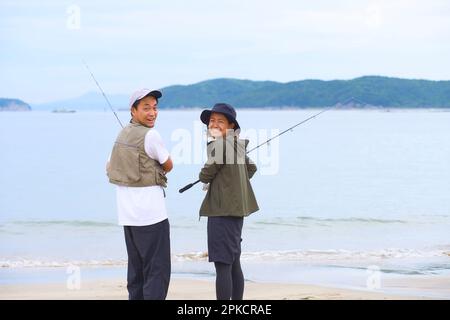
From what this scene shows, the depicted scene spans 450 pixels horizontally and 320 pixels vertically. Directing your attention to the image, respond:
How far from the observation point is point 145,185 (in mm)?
5156

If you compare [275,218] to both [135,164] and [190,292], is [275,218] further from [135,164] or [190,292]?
[135,164]

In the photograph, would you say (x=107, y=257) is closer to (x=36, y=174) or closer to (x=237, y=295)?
(x=237, y=295)

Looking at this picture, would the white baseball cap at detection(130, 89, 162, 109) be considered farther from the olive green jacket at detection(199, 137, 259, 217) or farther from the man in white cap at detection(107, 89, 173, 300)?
the olive green jacket at detection(199, 137, 259, 217)

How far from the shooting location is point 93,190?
2386 centimetres

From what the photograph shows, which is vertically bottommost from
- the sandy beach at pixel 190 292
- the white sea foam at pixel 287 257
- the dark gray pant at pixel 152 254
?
the sandy beach at pixel 190 292

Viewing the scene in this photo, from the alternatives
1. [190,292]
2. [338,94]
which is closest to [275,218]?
[190,292]

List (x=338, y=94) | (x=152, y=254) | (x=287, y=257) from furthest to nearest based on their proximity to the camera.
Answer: (x=338, y=94)
(x=287, y=257)
(x=152, y=254)

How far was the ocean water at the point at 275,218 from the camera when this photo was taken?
956 centimetres

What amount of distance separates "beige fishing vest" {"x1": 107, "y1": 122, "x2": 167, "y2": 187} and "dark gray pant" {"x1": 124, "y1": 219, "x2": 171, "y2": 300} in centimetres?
27

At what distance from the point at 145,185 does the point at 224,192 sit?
506 mm

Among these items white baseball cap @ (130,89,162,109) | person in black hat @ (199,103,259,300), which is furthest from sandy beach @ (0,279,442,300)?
white baseball cap @ (130,89,162,109)

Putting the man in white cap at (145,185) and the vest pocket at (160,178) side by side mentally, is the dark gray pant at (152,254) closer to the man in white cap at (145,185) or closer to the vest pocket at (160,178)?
the man in white cap at (145,185)

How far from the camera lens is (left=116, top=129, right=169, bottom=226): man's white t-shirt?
5137mm

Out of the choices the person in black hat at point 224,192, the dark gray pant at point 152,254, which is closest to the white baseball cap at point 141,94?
the person in black hat at point 224,192
